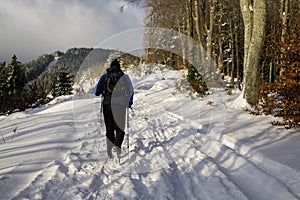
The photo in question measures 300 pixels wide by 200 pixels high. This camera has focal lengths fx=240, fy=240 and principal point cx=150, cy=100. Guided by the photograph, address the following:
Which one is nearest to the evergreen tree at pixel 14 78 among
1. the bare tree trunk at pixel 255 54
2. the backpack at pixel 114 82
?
the bare tree trunk at pixel 255 54

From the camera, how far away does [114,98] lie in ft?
15.3

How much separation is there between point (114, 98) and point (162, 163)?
1521 millimetres

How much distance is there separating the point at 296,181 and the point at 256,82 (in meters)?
4.81

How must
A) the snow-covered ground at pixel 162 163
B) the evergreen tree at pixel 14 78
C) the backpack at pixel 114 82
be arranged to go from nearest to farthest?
1. the snow-covered ground at pixel 162 163
2. the backpack at pixel 114 82
3. the evergreen tree at pixel 14 78

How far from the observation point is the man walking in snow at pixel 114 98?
4621 mm

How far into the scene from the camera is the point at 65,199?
9.99ft

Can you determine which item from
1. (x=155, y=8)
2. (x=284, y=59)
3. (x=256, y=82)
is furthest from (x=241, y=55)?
(x=284, y=59)

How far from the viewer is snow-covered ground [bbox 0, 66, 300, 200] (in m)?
3.20

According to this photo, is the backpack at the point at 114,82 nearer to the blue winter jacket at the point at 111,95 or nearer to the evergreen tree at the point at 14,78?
the blue winter jacket at the point at 111,95

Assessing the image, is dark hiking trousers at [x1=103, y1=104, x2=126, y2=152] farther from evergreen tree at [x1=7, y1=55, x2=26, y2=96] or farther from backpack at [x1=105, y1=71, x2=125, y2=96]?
evergreen tree at [x1=7, y1=55, x2=26, y2=96]

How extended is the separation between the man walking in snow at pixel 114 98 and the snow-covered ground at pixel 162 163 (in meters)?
0.35

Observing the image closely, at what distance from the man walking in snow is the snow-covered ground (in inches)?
13.9

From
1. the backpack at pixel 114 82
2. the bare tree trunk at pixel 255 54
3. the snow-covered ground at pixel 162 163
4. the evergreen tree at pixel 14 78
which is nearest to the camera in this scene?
the snow-covered ground at pixel 162 163

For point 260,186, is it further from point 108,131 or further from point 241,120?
point 241,120
